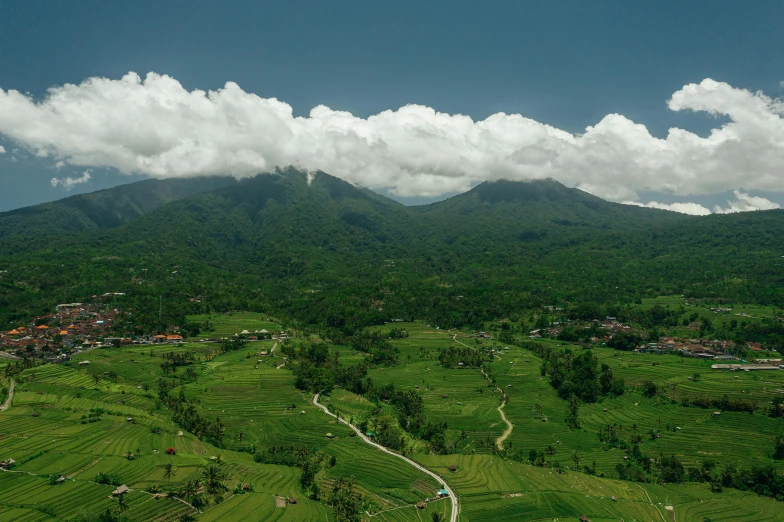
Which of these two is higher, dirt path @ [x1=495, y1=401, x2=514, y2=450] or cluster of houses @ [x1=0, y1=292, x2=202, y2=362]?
cluster of houses @ [x1=0, y1=292, x2=202, y2=362]

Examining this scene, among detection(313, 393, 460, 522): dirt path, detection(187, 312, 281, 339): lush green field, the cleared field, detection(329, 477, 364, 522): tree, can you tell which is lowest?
the cleared field

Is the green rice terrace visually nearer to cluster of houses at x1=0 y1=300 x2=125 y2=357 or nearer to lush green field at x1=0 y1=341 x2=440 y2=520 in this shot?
lush green field at x1=0 y1=341 x2=440 y2=520

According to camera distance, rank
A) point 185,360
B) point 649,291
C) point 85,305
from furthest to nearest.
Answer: point 649,291, point 85,305, point 185,360

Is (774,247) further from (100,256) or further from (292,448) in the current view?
(100,256)

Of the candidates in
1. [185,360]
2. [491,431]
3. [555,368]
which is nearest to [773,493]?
[491,431]

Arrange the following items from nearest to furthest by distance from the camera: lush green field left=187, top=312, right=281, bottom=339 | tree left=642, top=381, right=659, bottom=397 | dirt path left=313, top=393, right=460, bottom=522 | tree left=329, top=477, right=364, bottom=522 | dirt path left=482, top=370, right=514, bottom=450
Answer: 1. tree left=329, top=477, right=364, bottom=522
2. dirt path left=313, top=393, right=460, bottom=522
3. dirt path left=482, top=370, right=514, bottom=450
4. tree left=642, top=381, right=659, bottom=397
5. lush green field left=187, top=312, right=281, bottom=339

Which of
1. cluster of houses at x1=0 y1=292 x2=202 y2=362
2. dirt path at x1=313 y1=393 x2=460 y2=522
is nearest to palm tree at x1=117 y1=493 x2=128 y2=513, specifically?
dirt path at x1=313 y1=393 x2=460 y2=522

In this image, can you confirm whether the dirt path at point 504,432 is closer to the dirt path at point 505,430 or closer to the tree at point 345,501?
the dirt path at point 505,430
